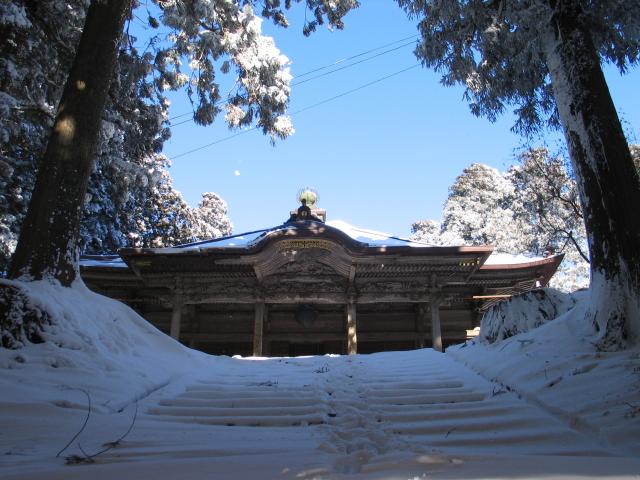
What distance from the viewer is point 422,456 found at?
7.61 feet

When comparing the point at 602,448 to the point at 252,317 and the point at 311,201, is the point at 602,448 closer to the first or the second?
the point at 252,317

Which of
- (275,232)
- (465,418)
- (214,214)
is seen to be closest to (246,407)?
(465,418)

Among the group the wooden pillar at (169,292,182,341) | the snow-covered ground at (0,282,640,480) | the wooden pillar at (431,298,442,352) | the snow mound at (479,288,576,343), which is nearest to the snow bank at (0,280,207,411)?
the snow-covered ground at (0,282,640,480)

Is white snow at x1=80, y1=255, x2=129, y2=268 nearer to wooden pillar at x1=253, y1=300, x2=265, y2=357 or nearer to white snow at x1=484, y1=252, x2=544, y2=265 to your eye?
wooden pillar at x1=253, y1=300, x2=265, y2=357

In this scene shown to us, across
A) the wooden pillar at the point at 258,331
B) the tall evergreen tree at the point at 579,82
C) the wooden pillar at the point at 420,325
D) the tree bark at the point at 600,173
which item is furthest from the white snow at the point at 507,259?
the tree bark at the point at 600,173

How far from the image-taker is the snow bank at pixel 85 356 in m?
3.35

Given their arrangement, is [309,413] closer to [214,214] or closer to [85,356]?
[85,356]

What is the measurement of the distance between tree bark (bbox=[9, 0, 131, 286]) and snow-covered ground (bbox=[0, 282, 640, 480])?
42cm

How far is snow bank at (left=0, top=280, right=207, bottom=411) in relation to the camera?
3352 mm

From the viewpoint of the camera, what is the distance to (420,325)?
42.4 ft

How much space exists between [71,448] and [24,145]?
8429 mm

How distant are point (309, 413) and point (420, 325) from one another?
32.8 feet

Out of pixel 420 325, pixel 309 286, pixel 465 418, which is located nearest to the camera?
pixel 465 418

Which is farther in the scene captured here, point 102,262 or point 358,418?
point 102,262
